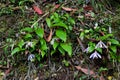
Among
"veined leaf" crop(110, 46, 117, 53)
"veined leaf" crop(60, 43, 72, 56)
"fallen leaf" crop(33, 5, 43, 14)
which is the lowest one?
"veined leaf" crop(110, 46, 117, 53)

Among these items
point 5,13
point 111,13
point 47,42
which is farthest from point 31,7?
point 111,13

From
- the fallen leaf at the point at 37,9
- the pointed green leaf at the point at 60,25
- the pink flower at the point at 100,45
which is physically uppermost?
the fallen leaf at the point at 37,9

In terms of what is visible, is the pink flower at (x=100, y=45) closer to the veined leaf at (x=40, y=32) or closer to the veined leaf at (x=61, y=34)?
the veined leaf at (x=61, y=34)

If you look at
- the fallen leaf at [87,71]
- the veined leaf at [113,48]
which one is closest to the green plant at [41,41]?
the fallen leaf at [87,71]

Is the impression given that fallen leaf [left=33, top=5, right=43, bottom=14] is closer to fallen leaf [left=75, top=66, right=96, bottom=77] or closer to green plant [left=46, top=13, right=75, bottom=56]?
green plant [left=46, top=13, right=75, bottom=56]

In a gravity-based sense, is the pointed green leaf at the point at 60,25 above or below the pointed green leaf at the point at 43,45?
above

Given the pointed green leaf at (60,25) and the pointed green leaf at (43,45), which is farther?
the pointed green leaf at (60,25)

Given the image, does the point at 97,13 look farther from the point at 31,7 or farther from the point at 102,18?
the point at 31,7

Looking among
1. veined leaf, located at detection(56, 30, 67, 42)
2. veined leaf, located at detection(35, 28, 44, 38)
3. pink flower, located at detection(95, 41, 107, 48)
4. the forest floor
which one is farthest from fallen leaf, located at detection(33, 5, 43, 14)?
pink flower, located at detection(95, 41, 107, 48)

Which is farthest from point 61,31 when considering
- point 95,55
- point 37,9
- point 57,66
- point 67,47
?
point 37,9

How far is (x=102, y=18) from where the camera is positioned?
4.29m

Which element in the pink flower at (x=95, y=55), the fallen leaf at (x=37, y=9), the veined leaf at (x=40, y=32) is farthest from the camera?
the fallen leaf at (x=37, y=9)

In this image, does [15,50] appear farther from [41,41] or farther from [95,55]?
→ [95,55]

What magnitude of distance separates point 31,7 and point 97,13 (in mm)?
1166
